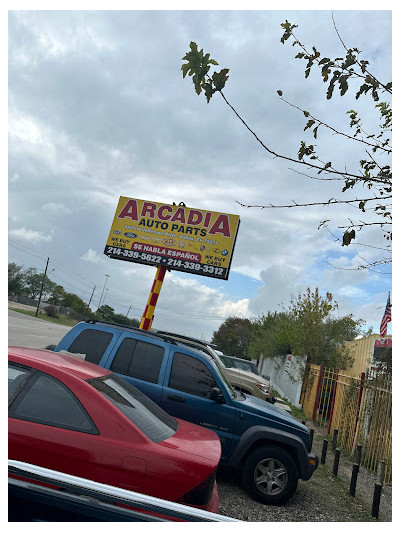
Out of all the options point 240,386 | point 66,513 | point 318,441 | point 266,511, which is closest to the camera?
point 66,513

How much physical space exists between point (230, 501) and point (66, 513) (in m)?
4.04

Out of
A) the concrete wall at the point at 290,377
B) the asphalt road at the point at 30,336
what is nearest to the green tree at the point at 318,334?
the concrete wall at the point at 290,377

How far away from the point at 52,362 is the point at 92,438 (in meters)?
0.75

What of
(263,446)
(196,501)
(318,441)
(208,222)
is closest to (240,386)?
(318,441)

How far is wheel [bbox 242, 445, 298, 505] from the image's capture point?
534 cm

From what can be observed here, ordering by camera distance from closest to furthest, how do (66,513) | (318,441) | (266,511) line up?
(66,513), (266,511), (318,441)

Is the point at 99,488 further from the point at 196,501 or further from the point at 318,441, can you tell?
the point at 318,441

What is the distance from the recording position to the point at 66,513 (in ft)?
5.49

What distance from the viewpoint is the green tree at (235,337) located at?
221ft

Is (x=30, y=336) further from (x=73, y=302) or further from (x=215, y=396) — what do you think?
(x=73, y=302)

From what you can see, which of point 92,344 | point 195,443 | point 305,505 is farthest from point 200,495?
point 305,505

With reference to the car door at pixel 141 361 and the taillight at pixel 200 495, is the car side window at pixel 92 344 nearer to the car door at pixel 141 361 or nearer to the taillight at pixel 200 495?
the car door at pixel 141 361

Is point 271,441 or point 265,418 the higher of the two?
point 265,418

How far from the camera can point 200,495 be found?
10.7 feet
